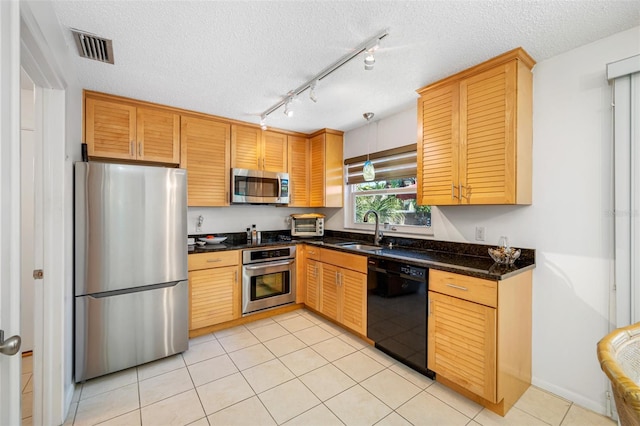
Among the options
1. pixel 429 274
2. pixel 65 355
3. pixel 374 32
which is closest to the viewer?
pixel 374 32

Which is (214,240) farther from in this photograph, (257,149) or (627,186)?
(627,186)

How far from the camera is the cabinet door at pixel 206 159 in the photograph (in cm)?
312

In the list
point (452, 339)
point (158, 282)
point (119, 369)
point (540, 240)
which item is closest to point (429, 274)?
point (452, 339)

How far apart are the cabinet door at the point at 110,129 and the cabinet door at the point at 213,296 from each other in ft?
4.55

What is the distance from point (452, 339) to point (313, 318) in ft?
5.75

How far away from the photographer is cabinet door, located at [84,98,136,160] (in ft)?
8.58

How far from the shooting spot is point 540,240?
6.84ft

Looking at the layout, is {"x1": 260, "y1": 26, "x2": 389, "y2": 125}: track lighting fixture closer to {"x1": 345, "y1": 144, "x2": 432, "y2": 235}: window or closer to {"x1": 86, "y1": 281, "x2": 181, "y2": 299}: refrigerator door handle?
{"x1": 345, "y1": 144, "x2": 432, "y2": 235}: window

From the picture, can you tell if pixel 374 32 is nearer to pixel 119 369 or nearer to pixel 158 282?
pixel 158 282

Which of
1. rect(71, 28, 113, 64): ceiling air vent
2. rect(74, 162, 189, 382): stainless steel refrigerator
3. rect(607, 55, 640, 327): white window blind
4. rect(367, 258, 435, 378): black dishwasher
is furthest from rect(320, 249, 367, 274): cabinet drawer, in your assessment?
rect(71, 28, 113, 64): ceiling air vent

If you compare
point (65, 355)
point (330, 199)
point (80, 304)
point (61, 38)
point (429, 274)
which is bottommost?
point (65, 355)

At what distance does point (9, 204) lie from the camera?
891mm

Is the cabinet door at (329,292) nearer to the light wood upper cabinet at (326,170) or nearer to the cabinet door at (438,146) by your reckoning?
the light wood upper cabinet at (326,170)

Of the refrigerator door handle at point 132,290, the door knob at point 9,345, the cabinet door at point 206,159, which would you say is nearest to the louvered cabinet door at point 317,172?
the cabinet door at point 206,159
